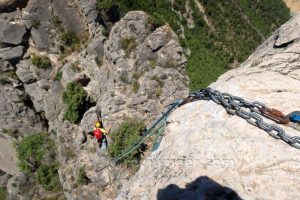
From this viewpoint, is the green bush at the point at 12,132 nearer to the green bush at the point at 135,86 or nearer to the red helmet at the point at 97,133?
the red helmet at the point at 97,133

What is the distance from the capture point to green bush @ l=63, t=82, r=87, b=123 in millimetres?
24406

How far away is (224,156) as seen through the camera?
16.9 feet

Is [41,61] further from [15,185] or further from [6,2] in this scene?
[15,185]

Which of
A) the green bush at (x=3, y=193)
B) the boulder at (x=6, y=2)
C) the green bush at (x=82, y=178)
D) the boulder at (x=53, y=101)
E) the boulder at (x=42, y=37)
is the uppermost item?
the boulder at (x=6, y=2)

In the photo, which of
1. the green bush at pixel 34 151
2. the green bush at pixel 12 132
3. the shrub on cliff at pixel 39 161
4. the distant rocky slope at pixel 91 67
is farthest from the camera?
the green bush at pixel 12 132

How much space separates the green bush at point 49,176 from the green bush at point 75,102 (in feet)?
20.1

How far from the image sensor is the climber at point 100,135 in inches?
818

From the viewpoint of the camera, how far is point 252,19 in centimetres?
3869

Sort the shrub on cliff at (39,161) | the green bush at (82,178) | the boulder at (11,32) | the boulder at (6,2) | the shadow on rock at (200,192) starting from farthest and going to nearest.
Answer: the shrub on cliff at (39,161)
the boulder at (11,32)
the boulder at (6,2)
the green bush at (82,178)
the shadow on rock at (200,192)

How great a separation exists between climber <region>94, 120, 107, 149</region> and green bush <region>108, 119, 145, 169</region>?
82 cm

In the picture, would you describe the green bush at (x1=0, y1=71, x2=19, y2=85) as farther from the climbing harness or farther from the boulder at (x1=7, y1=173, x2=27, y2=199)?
the climbing harness

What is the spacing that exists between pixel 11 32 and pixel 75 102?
7.60 meters

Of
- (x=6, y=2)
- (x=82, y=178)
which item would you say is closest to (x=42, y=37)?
(x=6, y=2)

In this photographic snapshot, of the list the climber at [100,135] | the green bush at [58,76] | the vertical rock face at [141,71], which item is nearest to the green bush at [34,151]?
the green bush at [58,76]
